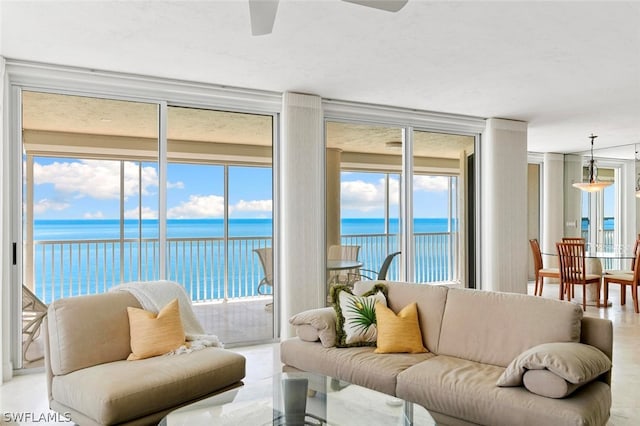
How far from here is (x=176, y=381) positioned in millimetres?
2748

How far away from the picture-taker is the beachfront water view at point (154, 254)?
14.0 ft

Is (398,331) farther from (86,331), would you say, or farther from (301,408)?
(86,331)

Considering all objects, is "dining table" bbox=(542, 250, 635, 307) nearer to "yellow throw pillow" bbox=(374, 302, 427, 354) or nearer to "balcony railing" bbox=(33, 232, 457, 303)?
"balcony railing" bbox=(33, 232, 457, 303)

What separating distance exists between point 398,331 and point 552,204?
280 inches

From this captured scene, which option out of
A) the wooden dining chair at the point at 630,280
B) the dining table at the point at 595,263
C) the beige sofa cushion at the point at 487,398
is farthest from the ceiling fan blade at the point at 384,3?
the wooden dining chair at the point at 630,280

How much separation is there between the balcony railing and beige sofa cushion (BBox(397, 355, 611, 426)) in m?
2.48

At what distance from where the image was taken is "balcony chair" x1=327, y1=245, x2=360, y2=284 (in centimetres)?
540

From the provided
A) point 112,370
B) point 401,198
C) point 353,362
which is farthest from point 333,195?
point 112,370

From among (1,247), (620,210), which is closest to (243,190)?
(1,247)

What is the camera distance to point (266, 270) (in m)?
5.09

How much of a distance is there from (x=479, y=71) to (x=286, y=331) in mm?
3031

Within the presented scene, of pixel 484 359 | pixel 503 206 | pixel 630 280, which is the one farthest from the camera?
pixel 630 280

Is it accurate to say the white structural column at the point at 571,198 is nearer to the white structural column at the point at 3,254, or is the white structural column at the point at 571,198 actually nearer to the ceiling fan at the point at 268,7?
the ceiling fan at the point at 268,7

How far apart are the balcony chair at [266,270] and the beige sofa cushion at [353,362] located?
1.51m
